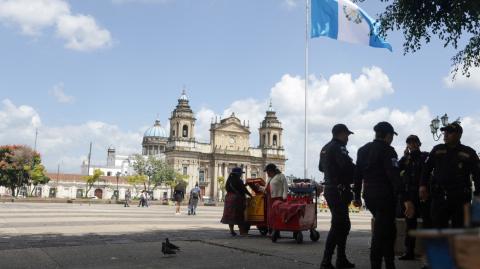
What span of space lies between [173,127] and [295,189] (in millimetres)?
88994

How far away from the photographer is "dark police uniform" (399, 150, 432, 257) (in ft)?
22.2

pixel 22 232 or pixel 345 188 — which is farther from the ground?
pixel 345 188

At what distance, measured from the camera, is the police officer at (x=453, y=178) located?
5.21m

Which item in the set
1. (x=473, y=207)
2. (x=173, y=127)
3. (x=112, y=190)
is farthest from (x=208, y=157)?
(x=473, y=207)

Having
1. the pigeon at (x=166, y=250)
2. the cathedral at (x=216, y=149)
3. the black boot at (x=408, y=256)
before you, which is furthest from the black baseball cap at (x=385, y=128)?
the cathedral at (x=216, y=149)

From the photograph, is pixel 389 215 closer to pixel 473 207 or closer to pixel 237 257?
pixel 237 257

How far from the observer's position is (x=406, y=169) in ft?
A: 23.3

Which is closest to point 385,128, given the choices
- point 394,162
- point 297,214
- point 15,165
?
point 394,162

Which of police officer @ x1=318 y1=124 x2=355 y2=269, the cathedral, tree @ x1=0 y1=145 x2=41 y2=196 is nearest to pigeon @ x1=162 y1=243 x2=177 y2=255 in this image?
police officer @ x1=318 y1=124 x2=355 y2=269

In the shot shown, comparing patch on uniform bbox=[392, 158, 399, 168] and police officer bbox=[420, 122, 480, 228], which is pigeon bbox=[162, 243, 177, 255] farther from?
police officer bbox=[420, 122, 480, 228]

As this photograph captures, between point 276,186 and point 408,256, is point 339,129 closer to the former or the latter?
point 408,256

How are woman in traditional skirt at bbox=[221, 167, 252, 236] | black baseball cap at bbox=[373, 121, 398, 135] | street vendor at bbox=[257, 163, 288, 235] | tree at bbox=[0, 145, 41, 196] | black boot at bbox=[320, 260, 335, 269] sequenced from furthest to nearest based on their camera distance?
tree at bbox=[0, 145, 41, 196] < woman in traditional skirt at bbox=[221, 167, 252, 236] < street vendor at bbox=[257, 163, 288, 235] < black boot at bbox=[320, 260, 335, 269] < black baseball cap at bbox=[373, 121, 398, 135]

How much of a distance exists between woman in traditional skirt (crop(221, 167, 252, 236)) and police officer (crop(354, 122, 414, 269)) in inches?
219

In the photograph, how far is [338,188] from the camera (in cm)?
606
